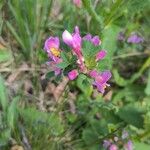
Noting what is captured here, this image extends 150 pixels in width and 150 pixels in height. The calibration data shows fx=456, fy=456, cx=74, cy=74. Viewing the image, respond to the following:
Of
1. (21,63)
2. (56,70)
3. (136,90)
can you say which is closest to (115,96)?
(136,90)

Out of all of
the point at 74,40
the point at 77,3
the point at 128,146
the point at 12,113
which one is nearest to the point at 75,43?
the point at 74,40

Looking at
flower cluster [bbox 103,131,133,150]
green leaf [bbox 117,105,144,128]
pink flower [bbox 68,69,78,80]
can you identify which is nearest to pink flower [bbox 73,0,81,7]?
green leaf [bbox 117,105,144,128]

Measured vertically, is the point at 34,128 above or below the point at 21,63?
below

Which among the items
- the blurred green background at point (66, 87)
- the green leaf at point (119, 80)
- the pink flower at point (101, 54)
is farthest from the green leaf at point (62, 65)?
the green leaf at point (119, 80)

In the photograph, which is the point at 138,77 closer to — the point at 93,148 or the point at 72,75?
the point at 93,148

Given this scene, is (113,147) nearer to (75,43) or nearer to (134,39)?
(75,43)

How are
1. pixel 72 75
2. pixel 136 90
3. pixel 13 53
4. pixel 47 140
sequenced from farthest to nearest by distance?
pixel 136 90 → pixel 13 53 → pixel 47 140 → pixel 72 75

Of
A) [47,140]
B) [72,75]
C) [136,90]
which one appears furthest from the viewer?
[136,90]
